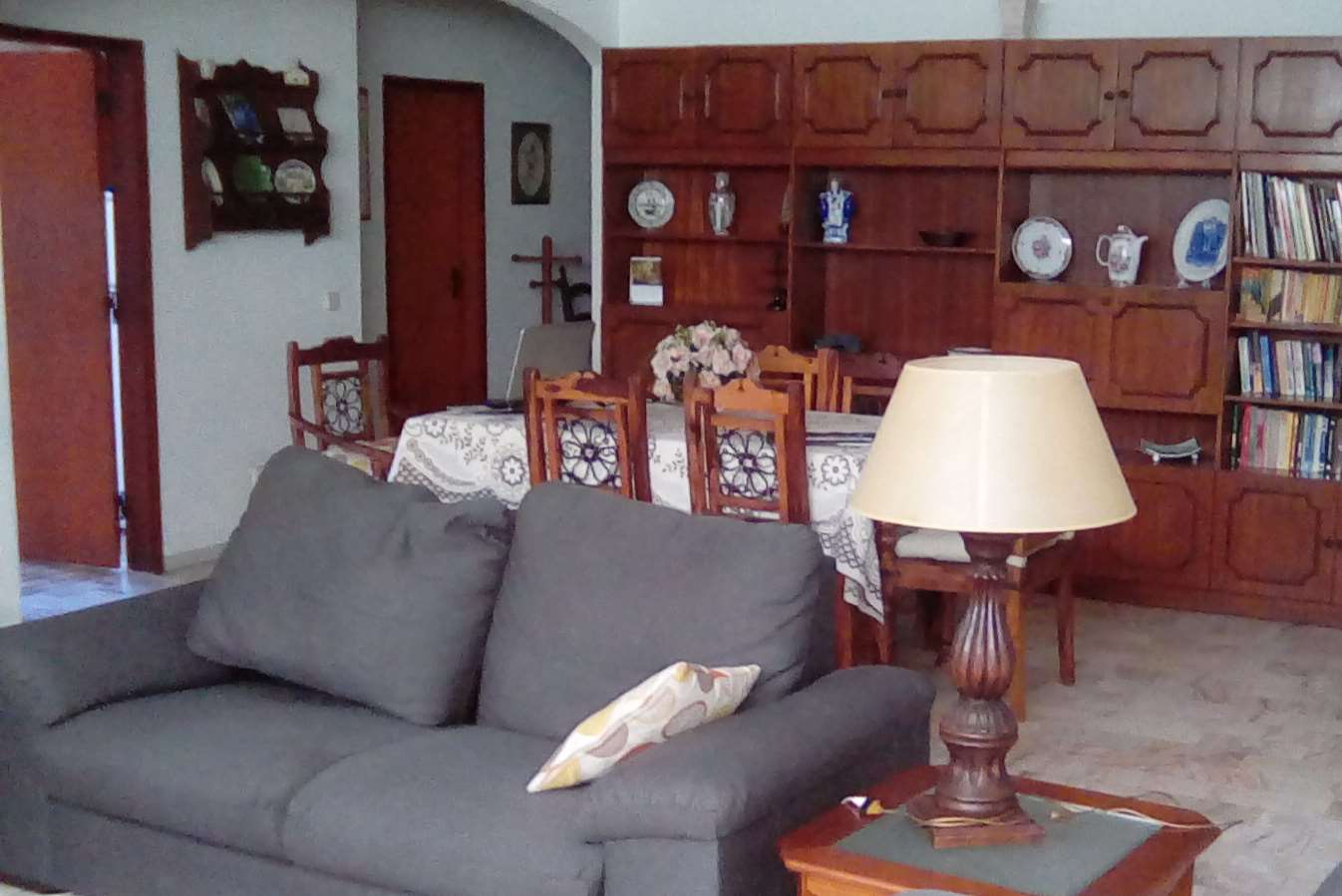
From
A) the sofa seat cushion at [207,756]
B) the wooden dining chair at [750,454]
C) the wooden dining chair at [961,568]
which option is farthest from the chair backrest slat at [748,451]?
the sofa seat cushion at [207,756]

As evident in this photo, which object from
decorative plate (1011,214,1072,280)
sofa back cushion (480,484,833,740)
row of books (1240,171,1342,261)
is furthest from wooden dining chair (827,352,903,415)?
sofa back cushion (480,484,833,740)

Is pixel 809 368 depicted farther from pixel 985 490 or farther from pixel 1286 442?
pixel 985 490

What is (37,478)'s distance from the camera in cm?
655

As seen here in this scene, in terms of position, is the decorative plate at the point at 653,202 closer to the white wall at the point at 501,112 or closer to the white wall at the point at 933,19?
the white wall at the point at 933,19

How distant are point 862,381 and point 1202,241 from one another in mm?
1446

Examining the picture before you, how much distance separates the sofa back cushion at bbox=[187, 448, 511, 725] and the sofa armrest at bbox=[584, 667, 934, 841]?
70 cm

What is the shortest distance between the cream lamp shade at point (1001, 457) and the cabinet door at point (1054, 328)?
383 cm

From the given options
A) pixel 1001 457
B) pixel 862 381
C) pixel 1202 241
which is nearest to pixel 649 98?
pixel 862 381

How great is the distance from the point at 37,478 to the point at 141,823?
3821mm

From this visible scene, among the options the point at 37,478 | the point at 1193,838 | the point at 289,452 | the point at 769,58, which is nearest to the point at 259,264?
the point at 37,478

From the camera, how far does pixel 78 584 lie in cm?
616

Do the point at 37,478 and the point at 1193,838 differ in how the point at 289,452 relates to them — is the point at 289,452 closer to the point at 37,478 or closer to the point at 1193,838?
the point at 1193,838

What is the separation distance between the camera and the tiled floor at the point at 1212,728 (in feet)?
12.4

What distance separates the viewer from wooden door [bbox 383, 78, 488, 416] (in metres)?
8.21
